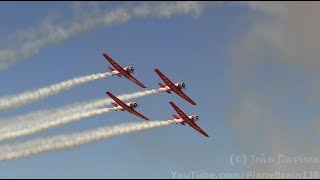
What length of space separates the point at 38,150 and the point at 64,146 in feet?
17.2

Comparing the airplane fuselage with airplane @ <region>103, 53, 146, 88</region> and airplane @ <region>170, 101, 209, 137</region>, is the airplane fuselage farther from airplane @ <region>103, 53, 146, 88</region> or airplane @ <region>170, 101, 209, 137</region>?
airplane @ <region>170, 101, 209, 137</region>

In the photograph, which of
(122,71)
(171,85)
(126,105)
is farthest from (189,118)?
(122,71)

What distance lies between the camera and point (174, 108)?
132 m

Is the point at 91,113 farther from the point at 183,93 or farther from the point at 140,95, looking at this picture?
the point at 183,93

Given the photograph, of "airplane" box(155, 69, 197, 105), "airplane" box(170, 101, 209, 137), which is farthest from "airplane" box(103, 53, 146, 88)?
"airplane" box(170, 101, 209, 137)

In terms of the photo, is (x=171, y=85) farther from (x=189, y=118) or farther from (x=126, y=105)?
(x=126, y=105)

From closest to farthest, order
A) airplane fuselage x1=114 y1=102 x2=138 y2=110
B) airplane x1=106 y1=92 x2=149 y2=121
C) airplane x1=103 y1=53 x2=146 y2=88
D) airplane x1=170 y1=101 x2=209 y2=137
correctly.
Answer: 1. airplane x1=103 y1=53 x2=146 y2=88
2. airplane x1=106 y1=92 x2=149 y2=121
3. airplane fuselage x1=114 y1=102 x2=138 y2=110
4. airplane x1=170 y1=101 x2=209 y2=137

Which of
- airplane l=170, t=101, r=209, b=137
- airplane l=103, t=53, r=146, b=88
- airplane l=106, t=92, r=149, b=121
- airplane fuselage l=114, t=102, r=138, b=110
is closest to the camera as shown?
airplane l=103, t=53, r=146, b=88

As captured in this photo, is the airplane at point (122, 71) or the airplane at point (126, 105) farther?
the airplane at point (126, 105)

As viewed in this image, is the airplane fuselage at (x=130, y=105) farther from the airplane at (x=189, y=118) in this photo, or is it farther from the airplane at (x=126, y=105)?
the airplane at (x=189, y=118)

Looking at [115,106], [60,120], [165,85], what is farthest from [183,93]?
[60,120]

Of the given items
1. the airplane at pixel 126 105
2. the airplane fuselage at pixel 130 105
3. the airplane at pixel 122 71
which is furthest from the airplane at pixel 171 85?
the airplane at pixel 126 105

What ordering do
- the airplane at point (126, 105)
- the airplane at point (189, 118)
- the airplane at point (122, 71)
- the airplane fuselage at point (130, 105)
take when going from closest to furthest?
the airplane at point (122, 71)
the airplane at point (126, 105)
the airplane fuselage at point (130, 105)
the airplane at point (189, 118)

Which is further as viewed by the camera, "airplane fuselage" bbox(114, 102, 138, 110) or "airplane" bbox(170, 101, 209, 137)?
"airplane" bbox(170, 101, 209, 137)
